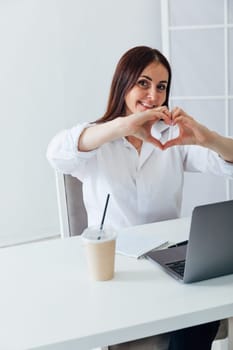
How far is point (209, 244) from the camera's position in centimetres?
95

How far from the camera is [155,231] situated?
1.33 metres

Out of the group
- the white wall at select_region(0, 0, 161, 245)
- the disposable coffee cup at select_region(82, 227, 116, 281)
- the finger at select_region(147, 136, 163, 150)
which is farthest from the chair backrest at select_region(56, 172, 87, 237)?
the white wall at select_region(0, 0, 161, 245)

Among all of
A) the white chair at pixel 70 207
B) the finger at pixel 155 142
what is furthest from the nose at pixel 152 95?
the white chair at pixel 70 207

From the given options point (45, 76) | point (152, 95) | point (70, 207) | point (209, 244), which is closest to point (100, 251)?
point (209, 244)

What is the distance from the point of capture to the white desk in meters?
0.81

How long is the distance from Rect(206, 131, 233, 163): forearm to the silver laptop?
1.57 ft

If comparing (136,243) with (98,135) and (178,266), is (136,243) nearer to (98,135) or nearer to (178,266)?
(178,266)

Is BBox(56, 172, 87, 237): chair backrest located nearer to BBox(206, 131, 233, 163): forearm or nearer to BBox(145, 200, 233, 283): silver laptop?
BBox(206, 131, 233, 163): forearm

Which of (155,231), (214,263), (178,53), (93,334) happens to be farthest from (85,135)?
(178,53)

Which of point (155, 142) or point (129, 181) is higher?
point (155, 142)

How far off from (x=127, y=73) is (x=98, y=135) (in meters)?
0.27

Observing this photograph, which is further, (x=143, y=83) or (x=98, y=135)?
(x=143, y=83)

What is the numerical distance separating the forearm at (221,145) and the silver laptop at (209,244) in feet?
1.57

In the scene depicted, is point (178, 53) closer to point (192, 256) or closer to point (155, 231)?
point (155, 231)
